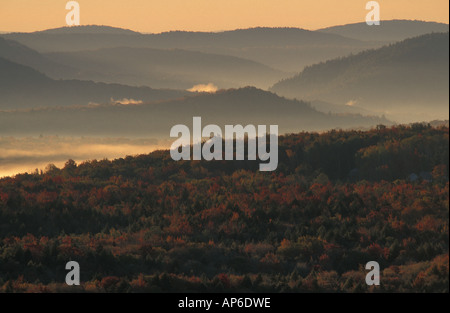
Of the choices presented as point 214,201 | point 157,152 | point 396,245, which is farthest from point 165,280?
point 157,152

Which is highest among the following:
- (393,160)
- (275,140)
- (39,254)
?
(275,140)

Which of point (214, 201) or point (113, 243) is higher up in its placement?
point (214, 201)

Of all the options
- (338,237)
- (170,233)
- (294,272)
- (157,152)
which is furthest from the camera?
(157,152)

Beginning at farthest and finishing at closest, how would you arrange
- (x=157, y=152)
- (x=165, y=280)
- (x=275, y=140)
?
(x=157, y=152) → (x=275, y=140) → (x=165, y=280)
